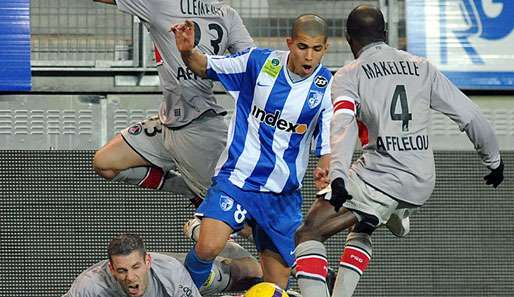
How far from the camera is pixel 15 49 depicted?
31.7 ft

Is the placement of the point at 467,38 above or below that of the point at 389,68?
below

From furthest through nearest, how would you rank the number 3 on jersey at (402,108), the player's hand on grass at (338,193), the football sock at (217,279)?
the football sock at (217,279) → the number 3 on jersey at (402,108) → the player's hand on grass at (338,193)

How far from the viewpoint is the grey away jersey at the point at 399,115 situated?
7223 mm

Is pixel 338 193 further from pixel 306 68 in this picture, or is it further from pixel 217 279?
pixel 217 279

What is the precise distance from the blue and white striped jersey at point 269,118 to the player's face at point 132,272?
66 cm

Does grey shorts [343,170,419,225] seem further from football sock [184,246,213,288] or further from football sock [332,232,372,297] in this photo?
football sock [184,246,213,288]

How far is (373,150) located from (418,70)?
0.48 m

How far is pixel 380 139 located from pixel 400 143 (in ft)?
0.35

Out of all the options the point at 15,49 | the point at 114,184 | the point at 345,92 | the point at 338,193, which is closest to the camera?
the point at 338,193

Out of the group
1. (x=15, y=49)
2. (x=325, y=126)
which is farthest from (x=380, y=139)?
(x=15, y=49)

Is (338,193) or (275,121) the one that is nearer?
(338,193)

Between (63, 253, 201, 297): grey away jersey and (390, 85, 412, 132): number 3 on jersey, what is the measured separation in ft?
4.41

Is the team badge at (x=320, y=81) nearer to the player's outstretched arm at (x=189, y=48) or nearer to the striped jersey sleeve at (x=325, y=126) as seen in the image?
the striped jersey sleeve at (x=325, y=126)

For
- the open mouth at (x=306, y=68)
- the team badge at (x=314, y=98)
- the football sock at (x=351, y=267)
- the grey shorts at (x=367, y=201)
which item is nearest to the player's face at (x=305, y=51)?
the open mouth at (x=306, y=68)
